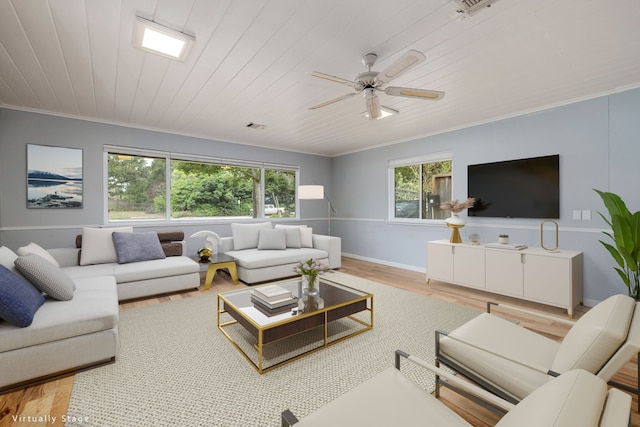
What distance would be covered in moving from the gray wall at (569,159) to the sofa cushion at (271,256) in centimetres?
176

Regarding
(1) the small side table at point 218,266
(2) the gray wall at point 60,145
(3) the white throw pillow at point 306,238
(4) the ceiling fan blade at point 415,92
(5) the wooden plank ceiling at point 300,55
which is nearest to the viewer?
(5) the wooden plank ceiling at point 300,55

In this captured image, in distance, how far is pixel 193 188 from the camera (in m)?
5.11

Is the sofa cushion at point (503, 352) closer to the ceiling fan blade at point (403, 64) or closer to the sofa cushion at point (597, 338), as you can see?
the sofa cushion at point (597, 338)

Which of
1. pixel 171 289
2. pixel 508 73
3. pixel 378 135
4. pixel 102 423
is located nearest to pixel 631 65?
pixel 508 73

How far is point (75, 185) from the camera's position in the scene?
400cm

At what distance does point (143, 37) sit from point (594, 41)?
11.1 feet

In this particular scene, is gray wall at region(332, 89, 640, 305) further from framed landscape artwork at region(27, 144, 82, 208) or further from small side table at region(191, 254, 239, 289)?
framed landscape artwork at region(27, 144, 82, 208)

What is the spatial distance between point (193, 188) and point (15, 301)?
138 inches

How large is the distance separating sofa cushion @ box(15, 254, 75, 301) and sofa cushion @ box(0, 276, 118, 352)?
72mm

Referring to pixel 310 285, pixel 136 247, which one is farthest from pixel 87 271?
pixel 310 285

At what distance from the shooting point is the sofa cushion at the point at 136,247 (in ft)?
12.0

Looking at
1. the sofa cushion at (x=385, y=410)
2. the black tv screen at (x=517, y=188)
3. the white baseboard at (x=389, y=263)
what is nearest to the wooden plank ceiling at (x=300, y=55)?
the black tv screen at (x=517, y=188)

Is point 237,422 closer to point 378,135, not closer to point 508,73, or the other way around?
point 508,73

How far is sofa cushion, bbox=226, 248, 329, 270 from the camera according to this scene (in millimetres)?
4098
